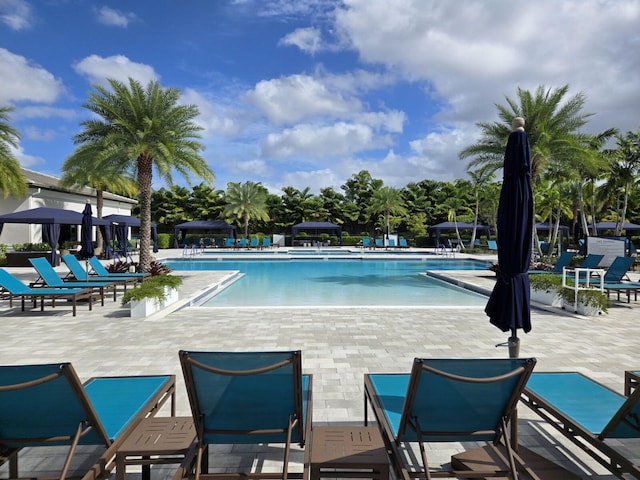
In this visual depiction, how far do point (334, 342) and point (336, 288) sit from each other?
25.5 ft

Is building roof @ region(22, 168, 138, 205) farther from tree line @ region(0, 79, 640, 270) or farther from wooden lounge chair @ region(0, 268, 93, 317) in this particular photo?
wooden lounge chair @ region(0, 268, 93, 317)

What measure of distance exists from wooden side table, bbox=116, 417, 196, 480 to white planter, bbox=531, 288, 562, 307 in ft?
27.8

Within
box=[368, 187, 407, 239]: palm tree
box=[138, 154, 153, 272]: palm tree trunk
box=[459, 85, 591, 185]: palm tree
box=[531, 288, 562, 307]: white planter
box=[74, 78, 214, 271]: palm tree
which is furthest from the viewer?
box=[368, 187, 407, 239]: palm tree

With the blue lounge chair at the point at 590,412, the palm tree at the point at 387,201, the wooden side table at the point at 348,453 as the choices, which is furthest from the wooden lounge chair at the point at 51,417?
the palm tree at the point at 387,201

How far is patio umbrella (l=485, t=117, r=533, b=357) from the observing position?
343 cm

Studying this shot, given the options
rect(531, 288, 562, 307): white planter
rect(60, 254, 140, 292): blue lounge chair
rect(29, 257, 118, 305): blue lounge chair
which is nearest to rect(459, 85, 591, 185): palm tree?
rect(531, 288, 562, 307): white planter

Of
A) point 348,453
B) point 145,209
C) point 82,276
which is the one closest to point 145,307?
point 82,276

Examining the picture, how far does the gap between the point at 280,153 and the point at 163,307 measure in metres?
76.1

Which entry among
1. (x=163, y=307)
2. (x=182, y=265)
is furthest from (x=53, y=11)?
(x=182, y=265)

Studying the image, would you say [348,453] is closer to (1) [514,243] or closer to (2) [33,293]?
(1) [514,243]

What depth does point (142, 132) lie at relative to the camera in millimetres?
13719

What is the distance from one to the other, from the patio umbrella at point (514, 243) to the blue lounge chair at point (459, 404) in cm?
125

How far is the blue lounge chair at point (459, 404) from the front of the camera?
7.27 feet

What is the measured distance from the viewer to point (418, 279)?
16.2 meters
